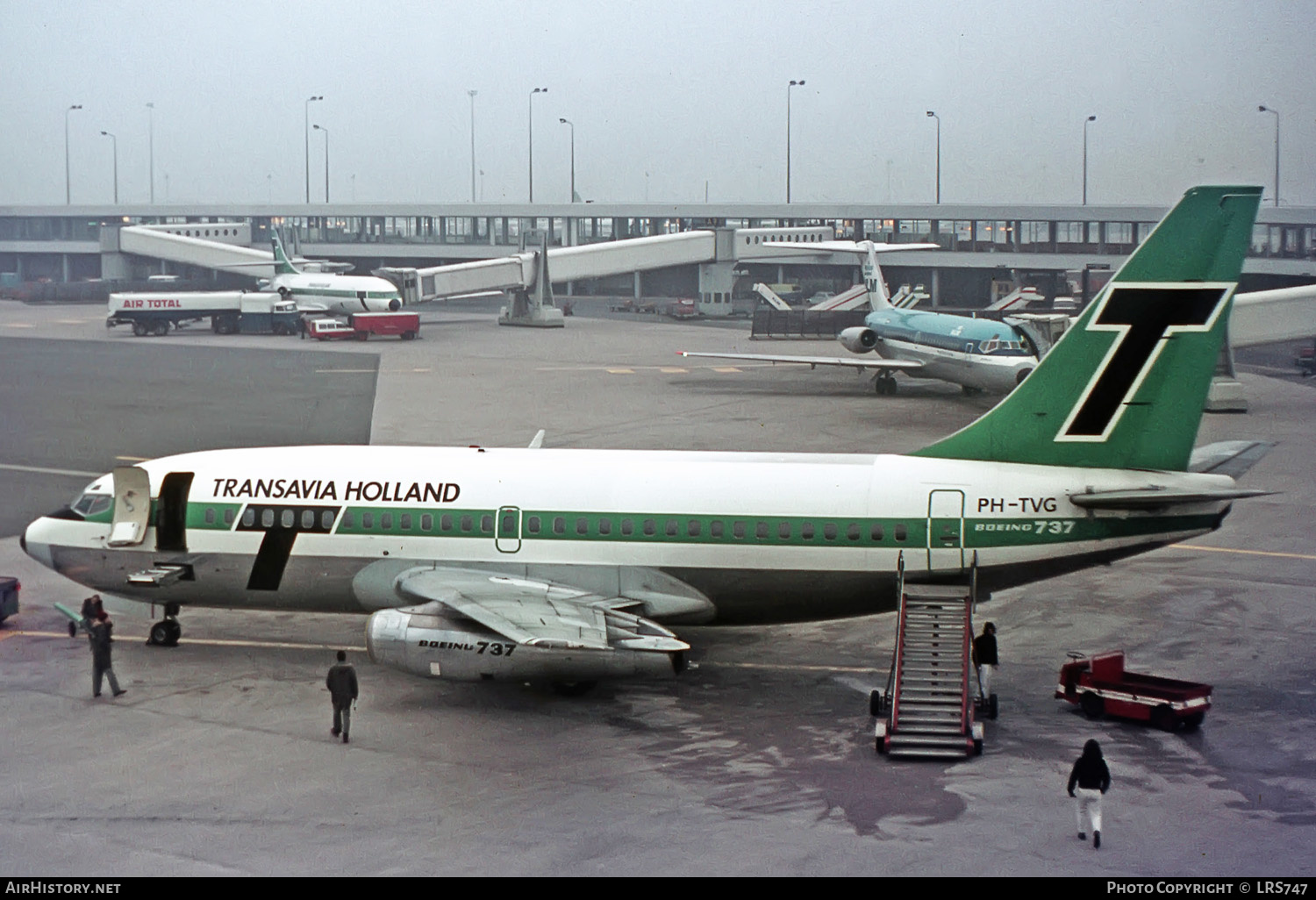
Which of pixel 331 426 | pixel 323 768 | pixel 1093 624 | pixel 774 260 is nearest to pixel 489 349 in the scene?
pixel 331 426

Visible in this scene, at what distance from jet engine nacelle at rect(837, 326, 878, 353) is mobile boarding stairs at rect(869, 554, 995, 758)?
46559mm

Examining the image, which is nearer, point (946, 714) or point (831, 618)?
point (946, 714)

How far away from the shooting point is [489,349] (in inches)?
3713

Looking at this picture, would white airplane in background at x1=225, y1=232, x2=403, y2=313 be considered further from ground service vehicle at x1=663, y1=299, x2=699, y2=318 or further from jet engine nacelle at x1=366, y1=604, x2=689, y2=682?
jet engine nacelle at x1=366, y1=604, x2=689, y2=682

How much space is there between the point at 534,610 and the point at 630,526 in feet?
9.41

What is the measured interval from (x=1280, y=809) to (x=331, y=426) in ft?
149

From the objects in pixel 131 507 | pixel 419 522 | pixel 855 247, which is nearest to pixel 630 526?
pixel 419 522

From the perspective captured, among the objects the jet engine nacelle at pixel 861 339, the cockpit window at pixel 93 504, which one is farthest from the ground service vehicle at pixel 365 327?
the cockpit window at pixel 93 504

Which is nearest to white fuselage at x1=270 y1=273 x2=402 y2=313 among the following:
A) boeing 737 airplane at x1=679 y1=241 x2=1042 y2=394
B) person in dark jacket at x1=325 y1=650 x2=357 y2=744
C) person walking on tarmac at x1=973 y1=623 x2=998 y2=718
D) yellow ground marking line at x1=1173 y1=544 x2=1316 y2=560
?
boeing 737 airplane at x1=679 y1=241 x2=1042 y2=394

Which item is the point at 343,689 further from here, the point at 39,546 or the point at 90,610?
the point at 39,546

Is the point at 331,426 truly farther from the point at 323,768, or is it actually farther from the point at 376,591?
the point at 323,768

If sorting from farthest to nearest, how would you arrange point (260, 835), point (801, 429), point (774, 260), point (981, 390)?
point (774, 260)
point (981, 390)
point (801, 429)
point (260, 835)

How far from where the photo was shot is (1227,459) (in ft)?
91.6

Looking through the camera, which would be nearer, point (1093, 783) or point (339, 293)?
point (1093, 783)
